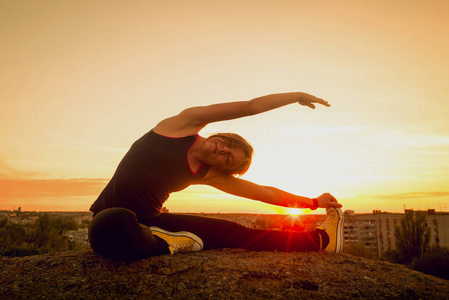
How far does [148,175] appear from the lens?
241 centimetres

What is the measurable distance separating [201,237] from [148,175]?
2.68 ft

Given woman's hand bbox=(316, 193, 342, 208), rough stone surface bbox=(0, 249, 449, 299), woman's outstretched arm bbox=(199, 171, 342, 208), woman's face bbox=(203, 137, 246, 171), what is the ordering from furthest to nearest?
woman's hand bbox=(316, 193, 342, 208) < woman's outstretched arm bbox=(199, 171, 342, 208) < woman's face bbox=(203, 137, 246, 171) < rough stone surface bbox=(0, 249, 449, 299)

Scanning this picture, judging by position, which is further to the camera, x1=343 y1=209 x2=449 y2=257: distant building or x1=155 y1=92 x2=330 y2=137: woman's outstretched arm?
x1=343 y1=209 x2=449 y2=257: distant building

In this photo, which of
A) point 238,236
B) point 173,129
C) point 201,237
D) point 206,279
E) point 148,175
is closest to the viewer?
point 206,279

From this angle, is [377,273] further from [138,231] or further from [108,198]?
[108,198]

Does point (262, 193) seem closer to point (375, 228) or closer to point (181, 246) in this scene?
point (181, 246)

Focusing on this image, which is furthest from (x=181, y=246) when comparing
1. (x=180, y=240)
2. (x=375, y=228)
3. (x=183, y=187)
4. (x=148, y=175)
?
(x=375, y=228)

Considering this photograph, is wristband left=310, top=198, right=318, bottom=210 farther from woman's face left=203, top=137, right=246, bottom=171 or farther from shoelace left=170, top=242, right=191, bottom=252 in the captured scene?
shoelace left=170, top=242, right=191, bottom=252

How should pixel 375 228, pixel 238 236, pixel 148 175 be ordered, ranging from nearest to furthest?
pixel 148 175 < pixel 238 236 < pixel 375 228

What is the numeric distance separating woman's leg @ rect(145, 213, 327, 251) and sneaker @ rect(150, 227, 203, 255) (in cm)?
9

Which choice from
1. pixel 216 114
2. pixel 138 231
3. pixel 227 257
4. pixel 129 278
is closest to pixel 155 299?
pixel 129 278

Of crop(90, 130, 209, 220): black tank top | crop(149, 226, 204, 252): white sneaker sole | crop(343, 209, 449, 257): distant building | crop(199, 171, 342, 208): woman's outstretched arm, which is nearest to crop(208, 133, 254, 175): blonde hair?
crop(199, 171, 342, 208): woman's outstretched arm

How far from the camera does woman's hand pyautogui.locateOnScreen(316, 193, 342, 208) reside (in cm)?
325

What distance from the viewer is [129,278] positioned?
6.34 ft
